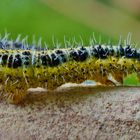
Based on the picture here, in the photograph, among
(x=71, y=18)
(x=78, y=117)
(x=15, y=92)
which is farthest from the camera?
(x=71, y=18)

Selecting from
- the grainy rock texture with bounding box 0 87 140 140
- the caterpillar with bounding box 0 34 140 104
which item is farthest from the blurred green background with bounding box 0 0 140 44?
the grainy rock texture with bounding box 0 87 140 140

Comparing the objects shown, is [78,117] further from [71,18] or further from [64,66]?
[71,18]

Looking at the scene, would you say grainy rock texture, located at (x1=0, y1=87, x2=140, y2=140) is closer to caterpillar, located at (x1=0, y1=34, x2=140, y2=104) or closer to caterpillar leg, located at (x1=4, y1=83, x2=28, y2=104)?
caterpillar leg, located at (x1=4, y1=83, x2=28, y2=104)

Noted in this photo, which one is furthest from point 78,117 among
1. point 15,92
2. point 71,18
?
point 71,18

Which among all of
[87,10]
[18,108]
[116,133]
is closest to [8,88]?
[18,108]

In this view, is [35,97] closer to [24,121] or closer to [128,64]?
[24,121]

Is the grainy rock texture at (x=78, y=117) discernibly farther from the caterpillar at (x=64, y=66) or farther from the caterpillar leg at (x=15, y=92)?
the caterpillar at (x=64, y=66)

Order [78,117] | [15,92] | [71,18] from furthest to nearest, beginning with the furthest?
[71,18]
[15,92]
[78,117]
